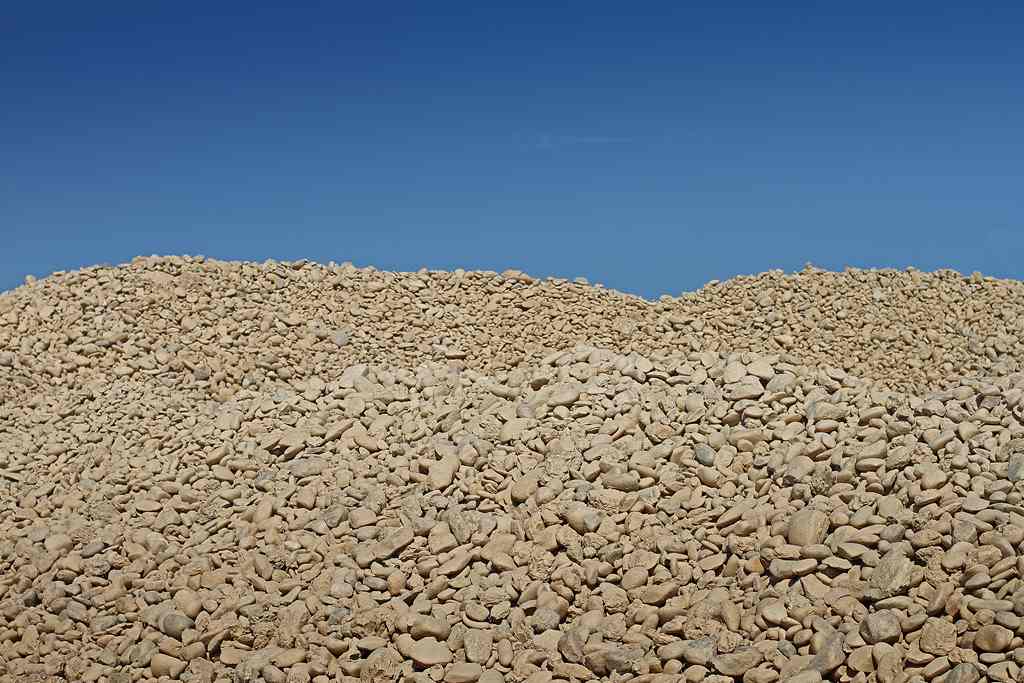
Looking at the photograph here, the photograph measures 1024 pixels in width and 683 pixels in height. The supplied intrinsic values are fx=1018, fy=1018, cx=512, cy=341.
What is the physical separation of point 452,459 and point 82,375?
17.1 feet

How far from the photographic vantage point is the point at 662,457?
271 inches

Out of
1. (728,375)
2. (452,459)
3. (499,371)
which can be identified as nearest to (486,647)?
(452,459)

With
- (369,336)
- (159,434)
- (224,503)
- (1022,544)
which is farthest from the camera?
(369,336)

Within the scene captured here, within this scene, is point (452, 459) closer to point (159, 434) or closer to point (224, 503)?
point (224, 503)

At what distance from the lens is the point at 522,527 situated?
6.55 metres

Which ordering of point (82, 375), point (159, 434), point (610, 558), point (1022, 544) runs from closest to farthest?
point (1022, 544) < point (610, 558) < point (159, 434) < point (82, 375)

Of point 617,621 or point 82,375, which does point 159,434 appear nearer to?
point 82,375

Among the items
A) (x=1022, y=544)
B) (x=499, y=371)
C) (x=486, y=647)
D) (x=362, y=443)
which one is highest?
(x=499, y=371)

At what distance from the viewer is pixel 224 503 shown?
735cm

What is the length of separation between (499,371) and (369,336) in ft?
5.28

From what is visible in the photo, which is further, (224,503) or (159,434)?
(159,434)

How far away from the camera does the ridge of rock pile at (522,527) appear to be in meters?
5.60

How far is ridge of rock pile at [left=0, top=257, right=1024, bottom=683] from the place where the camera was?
18.4ft

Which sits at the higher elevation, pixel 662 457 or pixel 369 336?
pixel 369 336
